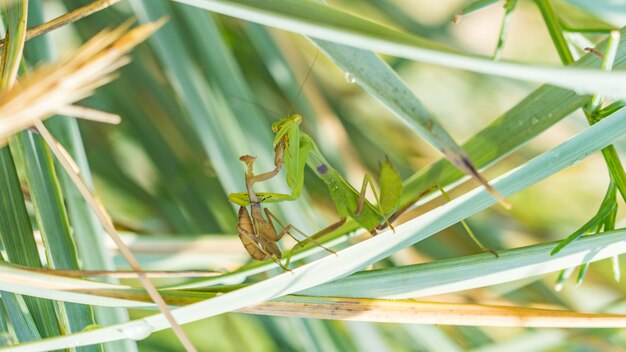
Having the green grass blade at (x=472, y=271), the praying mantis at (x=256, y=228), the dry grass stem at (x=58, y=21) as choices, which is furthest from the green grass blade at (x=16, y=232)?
the green grass blade at (x=472, y=271)

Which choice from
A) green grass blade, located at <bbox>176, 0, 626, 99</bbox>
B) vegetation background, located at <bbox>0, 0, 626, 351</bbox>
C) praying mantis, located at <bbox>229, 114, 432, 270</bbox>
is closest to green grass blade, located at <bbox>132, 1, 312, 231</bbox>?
vegetation background, located at <bbox>0, 0, 626, 351</bbox>

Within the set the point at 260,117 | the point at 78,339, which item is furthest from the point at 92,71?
the point at 260,117

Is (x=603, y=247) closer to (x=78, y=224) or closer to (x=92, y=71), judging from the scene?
(x=92, y=71)

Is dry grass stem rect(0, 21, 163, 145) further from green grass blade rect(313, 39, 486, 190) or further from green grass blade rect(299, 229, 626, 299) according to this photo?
green grass blade rect(299, 229, 626, 299)

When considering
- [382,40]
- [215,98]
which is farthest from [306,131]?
[382,40]

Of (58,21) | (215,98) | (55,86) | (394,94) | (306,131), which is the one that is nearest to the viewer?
(55,86)

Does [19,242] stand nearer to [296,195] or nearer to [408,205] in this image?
[296,195]
